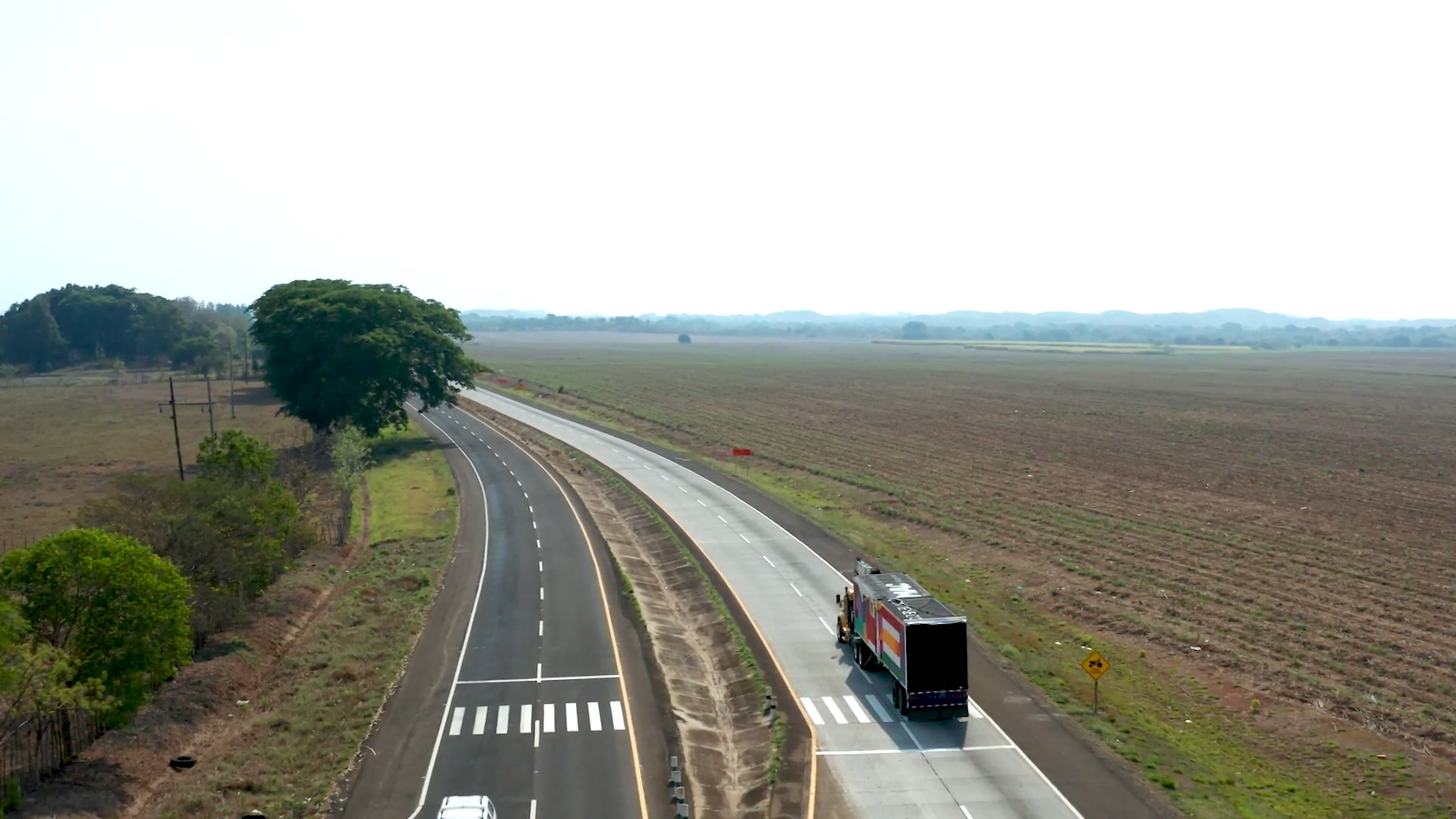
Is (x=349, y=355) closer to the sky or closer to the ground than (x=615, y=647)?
closer to the sky

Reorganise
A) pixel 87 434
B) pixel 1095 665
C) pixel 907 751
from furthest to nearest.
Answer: pixel 87 434 → pixel 1095 665 → pixel 907 751

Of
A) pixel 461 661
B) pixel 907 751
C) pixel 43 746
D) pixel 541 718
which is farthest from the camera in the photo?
pixel 461 661

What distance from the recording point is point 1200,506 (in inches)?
2621

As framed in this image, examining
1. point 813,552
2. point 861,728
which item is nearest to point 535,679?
point 861,728

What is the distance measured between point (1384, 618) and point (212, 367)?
181 metres

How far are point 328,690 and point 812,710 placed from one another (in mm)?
16325

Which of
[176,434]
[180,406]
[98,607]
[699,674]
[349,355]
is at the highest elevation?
[349,355]

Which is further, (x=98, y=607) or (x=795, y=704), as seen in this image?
(x=795, y=704)

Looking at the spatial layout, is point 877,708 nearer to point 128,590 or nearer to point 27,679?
point 128,590

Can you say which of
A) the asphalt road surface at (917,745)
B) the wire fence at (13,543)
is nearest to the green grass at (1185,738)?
the asphalt road surface at (917,745)

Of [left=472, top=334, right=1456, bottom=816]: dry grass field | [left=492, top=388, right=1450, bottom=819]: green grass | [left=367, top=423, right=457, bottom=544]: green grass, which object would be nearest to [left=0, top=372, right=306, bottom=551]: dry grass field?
[left=367, top=423, right=457, bottom=544]: green grass

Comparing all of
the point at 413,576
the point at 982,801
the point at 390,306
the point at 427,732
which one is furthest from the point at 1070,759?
the point at 390,306

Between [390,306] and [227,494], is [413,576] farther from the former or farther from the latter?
[390,306]

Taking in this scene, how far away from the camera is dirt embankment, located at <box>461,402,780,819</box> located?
93.8 ft
